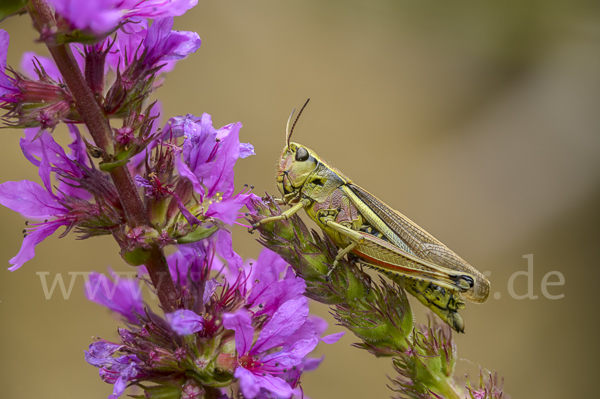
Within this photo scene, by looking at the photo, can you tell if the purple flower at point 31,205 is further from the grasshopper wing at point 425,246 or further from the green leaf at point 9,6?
the grasshopper wing at point 425,246

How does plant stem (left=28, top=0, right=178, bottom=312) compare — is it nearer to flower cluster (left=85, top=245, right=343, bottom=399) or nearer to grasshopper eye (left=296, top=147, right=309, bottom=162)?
flower cluster (left=85, top=245, right=343, bottom=399)

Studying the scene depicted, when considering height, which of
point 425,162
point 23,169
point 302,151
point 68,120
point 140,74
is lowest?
point 68,120

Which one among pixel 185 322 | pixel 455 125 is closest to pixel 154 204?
pixel 185 322

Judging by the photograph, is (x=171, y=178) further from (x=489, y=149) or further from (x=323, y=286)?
(x=489, y=149)

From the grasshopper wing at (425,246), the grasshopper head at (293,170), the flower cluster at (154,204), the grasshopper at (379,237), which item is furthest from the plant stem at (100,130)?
the grasshopper wing at (425,246)

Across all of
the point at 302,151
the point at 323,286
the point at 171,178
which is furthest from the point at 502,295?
the point at 171,178

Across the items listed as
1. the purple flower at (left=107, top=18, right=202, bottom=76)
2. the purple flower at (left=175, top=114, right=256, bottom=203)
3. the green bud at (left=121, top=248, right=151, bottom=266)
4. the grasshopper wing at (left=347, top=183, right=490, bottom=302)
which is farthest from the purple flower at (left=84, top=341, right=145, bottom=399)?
the grasshopper wing at (left=347, top=183, right=490, bottom=302)
